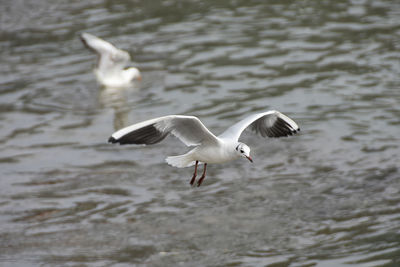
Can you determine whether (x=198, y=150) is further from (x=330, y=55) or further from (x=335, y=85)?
(x=330, y=55)

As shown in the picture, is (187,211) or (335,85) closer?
(187,211)

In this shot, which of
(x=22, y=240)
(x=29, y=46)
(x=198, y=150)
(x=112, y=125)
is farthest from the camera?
(x=29, y=46)

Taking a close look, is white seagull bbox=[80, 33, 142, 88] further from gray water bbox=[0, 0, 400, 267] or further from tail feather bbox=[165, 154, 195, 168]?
tail feather bbox=[165, 154, 195, 168]

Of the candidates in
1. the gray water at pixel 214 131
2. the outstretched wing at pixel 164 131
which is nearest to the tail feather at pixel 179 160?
the outstretched wing at pixel 164 131

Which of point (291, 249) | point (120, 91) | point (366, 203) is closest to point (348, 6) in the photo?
point (120, 91)

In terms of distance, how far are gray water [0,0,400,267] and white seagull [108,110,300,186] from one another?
1256 millimetres

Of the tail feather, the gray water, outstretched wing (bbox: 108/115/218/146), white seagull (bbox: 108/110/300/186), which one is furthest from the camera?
the gray water

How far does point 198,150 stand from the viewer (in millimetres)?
Result: 7875

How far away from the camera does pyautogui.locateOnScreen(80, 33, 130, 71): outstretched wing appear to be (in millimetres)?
14164

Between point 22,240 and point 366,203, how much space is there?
4.42m

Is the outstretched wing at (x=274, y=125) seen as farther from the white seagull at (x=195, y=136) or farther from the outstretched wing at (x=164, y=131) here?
the outstretched wing at (x=164, y=131)

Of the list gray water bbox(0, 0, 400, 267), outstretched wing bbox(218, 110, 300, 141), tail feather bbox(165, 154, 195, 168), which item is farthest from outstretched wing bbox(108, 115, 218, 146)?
gray water bbox(0, 0, 400, 267)

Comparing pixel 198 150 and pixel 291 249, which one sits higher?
pixel 198 150

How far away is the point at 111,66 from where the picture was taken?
14.6 m
